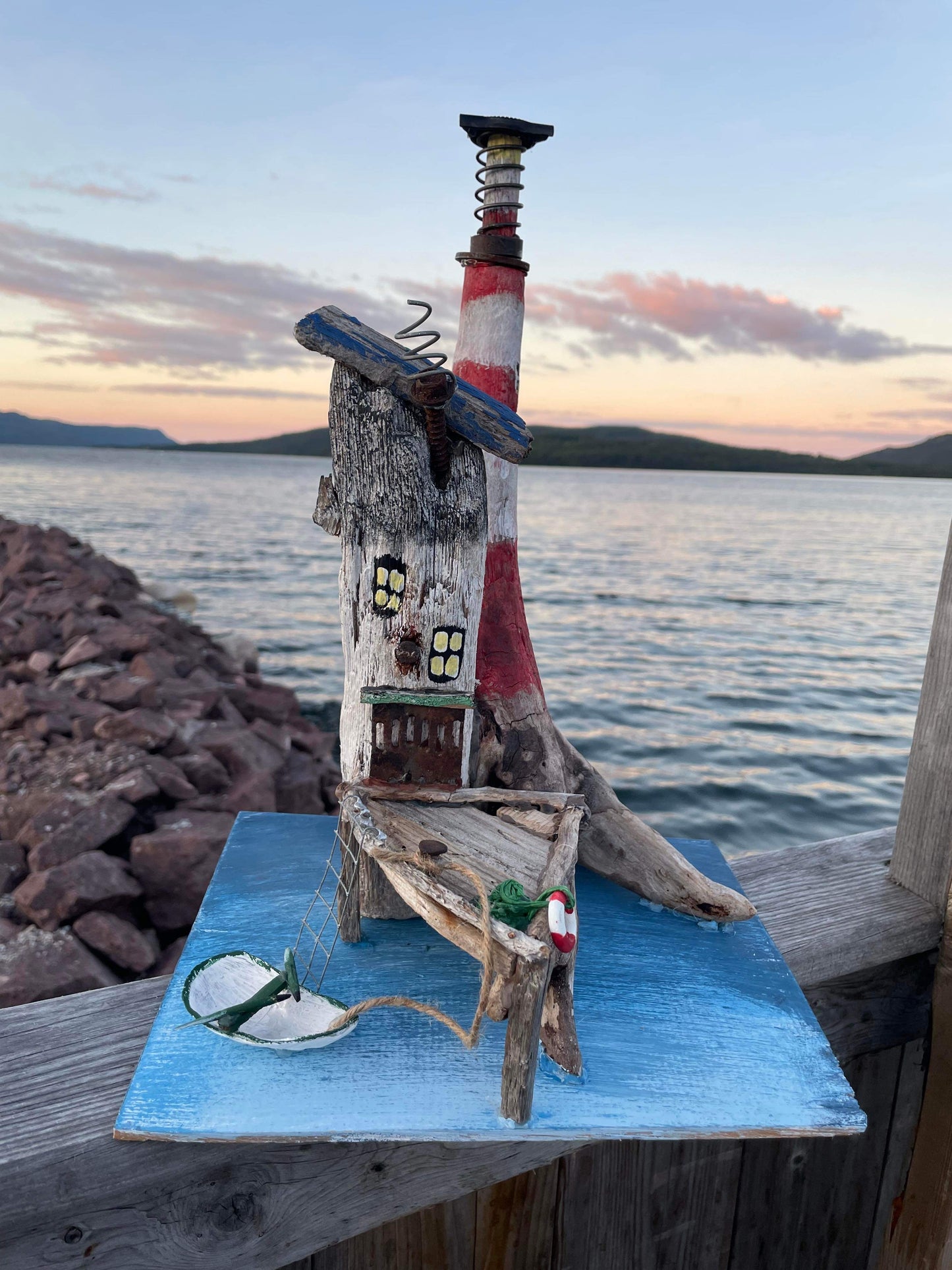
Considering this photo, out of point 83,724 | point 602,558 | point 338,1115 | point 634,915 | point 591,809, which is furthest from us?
point 602,558

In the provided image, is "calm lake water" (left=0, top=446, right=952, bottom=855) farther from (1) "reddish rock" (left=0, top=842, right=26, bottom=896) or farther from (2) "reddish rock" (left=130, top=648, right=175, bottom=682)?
(1) "reddish rock" (left=0, top=842, right=26, bottom=896)

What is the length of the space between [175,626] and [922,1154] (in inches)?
379

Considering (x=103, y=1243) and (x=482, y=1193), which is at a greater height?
(x=103, y=1243)

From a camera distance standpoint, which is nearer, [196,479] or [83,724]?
[83,724]

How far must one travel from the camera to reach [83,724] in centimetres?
593

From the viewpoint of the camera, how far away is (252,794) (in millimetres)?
5410

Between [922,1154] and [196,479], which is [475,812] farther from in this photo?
[196,479]

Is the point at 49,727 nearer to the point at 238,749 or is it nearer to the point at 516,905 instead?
the point at 238,749

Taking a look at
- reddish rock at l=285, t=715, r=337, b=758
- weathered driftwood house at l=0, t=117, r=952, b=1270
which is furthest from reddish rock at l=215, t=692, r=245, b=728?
weathered driftwood house at l=0, t=117, r=952, b=1270

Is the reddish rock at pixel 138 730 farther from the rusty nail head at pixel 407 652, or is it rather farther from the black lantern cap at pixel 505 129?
the black lantern cap at pixel 505 129

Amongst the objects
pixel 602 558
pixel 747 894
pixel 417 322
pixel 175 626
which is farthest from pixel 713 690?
pixel 602 558

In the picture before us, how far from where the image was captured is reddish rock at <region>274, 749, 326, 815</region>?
20.0 ft

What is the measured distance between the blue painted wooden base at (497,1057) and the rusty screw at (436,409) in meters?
1.09

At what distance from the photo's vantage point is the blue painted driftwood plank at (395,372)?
1921mm
